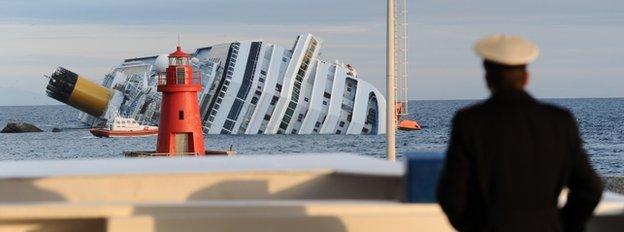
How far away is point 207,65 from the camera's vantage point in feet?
237

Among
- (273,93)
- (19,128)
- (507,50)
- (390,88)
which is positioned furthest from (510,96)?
A: (19,128)

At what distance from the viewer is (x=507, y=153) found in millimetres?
3578

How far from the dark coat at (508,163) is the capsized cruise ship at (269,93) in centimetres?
6646

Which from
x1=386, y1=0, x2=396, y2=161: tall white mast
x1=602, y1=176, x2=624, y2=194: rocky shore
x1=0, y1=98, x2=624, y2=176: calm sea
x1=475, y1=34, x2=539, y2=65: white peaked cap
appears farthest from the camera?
x1=0, y1=98, x2=624, y2=176: calm sea

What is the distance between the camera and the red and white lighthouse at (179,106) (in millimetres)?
29141

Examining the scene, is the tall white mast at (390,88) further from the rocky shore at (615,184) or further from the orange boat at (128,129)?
the orange boat at (128,129)

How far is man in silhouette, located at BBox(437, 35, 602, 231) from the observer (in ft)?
11.7

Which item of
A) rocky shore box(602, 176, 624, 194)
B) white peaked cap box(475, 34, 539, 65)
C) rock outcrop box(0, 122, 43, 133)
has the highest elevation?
white peaked cap box(475, 34, 539, 65)

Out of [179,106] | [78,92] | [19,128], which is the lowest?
[19,128]

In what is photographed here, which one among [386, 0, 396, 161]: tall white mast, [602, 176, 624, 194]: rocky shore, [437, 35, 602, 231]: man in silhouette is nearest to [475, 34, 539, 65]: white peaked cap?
[437, 35, 602, 231]: man in silhouette

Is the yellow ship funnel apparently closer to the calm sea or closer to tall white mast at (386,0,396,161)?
the calm sea

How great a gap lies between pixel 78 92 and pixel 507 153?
262 feet

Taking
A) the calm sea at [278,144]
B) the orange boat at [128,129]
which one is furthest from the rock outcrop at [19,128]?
the orange boat at [128,129]

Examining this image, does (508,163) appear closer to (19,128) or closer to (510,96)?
(510,96)
